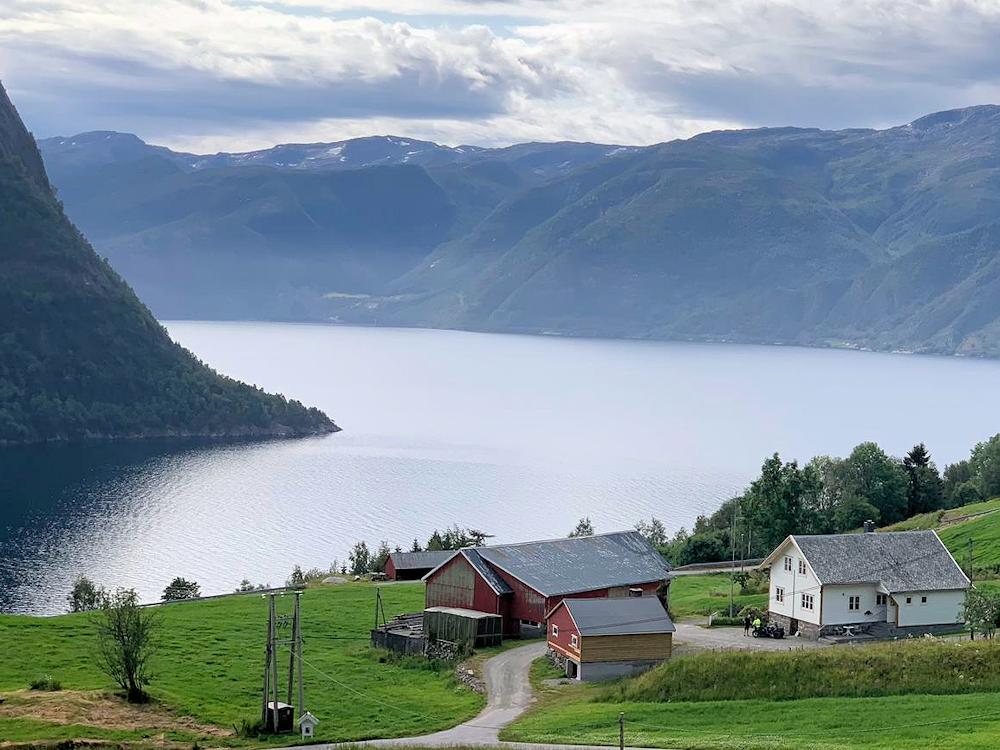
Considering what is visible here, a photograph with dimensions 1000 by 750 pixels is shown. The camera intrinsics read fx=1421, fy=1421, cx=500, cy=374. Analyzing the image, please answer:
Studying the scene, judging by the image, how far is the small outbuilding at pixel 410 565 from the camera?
87375 millimetres

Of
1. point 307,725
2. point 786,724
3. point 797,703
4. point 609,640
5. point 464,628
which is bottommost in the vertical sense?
point 307,725

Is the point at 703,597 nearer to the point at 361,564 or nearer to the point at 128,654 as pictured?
the point at 361,564

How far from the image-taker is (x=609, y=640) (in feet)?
183

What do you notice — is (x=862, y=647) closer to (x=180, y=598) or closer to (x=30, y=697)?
(x=30, y=697)

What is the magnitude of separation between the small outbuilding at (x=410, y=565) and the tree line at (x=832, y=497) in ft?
55.5

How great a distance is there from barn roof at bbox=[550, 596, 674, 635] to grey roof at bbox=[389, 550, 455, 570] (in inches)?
1187

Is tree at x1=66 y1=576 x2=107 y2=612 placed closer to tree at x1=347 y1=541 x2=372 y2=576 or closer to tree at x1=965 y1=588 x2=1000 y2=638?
tree at x1=347 y1=541 x2=372 y2=576

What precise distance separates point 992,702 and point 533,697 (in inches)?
650

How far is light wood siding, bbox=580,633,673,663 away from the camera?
5534 cm

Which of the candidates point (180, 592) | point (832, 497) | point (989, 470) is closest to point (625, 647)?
point (180, 592)

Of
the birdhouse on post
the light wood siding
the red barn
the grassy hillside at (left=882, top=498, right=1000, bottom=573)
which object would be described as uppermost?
the grassy hillside at (left=882, top=498, right=1000, bottom=573)

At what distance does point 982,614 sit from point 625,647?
13684 mm

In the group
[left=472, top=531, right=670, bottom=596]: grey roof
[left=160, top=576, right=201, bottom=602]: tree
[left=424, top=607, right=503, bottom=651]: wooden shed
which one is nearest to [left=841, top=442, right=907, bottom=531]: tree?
[left=472, top=531, right=670, bottom=596]: grey roof

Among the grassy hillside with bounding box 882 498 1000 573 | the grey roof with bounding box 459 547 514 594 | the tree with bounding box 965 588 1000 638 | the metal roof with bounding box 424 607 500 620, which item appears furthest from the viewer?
the grassy hillside with bounding box 882 498 1000 573
